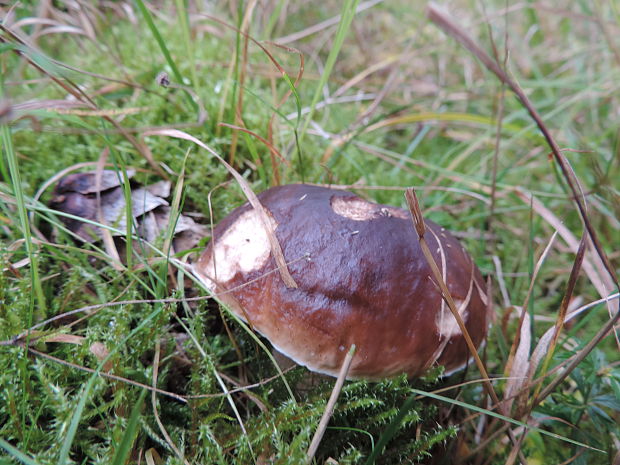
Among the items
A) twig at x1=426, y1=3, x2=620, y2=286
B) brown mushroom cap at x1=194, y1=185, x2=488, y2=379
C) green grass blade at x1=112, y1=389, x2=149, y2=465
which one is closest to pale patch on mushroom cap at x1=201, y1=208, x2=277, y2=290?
brown mushroom cap at x1=194, y1=185, x2=488, y2=379

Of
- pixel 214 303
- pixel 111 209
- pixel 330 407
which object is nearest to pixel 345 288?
pixel 330 407

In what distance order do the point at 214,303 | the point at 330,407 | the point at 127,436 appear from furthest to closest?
the point at 214,303 → the point at 330,407 → the point at 127,436

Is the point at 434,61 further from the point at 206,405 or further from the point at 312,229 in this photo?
the point at 206,405

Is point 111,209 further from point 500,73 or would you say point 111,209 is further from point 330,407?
point 500,73

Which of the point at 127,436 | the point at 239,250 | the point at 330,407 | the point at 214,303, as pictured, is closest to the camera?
the point at 127,436

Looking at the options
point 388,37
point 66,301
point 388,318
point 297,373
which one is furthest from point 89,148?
point 388,37

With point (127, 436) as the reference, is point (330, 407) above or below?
below

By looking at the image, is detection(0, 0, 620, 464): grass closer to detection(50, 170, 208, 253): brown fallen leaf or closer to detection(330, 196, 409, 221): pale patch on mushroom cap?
detection(50, 170, 208, 253): brown fallen leaf
